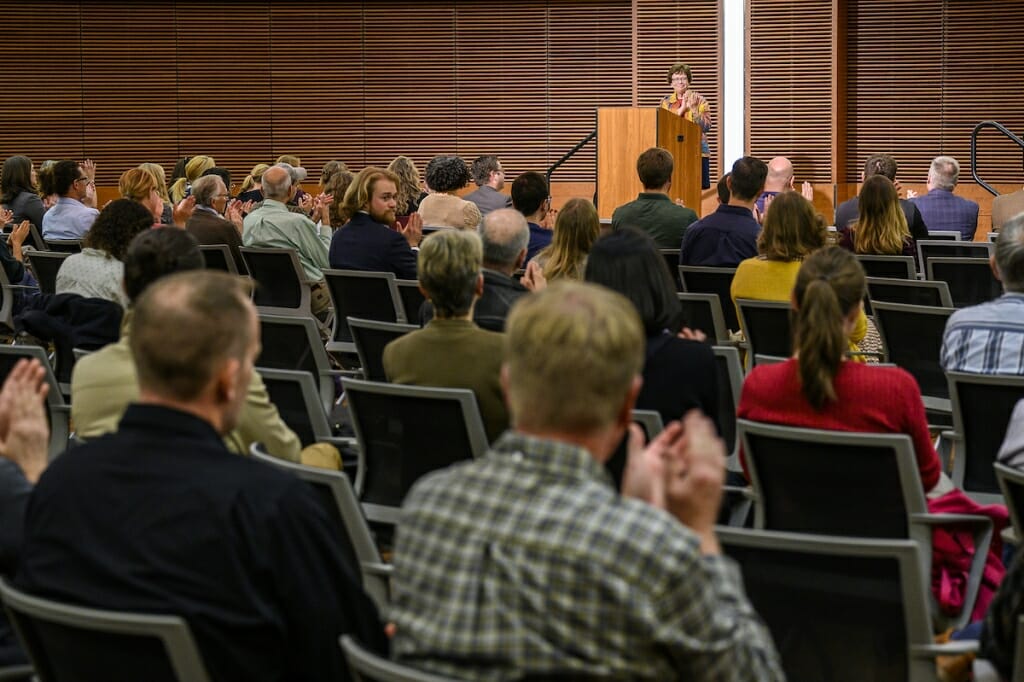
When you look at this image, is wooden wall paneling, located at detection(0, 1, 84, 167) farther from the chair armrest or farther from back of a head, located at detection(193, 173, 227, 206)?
the chair armrest

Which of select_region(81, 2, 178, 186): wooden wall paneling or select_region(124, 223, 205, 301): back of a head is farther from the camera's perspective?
select_region(81, 2, 178, 186): wooden wall paneling

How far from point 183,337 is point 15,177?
29.2ft

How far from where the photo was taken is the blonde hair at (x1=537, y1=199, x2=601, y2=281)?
558cm

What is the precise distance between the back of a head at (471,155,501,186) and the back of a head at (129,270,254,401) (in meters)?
8.69

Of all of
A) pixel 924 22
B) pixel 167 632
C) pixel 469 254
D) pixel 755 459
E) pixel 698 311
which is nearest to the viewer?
pixel 167 632

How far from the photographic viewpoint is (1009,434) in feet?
10.7

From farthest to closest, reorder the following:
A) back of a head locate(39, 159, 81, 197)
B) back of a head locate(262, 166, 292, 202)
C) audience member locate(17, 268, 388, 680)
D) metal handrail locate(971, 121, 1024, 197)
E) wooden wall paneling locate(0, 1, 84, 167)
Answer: wooden wall paneling locate(0, 1, 84, 167)
metal handrail locate(971, 121, 1024, 197)
back of a head locate(39, 159, 81, 197)
back of a head locate(262, 166, 292, 202)
audience member locate(17, 268, 388, 680)

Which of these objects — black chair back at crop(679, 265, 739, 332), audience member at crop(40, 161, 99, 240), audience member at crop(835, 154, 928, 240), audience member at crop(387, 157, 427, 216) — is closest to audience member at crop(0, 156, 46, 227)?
audience member at crop(40, 161, 99, 240)

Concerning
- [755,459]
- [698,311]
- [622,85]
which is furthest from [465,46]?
[755,459]

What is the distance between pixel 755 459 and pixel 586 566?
1.58m

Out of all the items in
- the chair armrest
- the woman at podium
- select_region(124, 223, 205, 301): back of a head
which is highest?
the woman at podium

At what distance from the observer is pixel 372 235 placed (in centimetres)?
726

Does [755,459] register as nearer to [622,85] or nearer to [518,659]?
[518,659]

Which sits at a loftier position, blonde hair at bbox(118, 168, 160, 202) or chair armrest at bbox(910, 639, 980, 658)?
blonde hair at bbox(118, 168, 160, 202)
